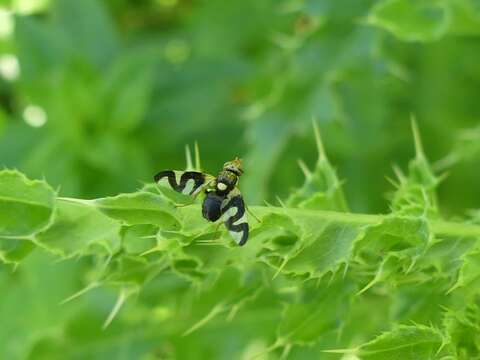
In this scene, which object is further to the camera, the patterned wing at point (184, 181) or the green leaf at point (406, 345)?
the patterned wing at point (184, 181)

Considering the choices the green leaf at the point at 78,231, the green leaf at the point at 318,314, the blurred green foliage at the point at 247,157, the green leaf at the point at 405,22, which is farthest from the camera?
the green leaf at the point at 405,22

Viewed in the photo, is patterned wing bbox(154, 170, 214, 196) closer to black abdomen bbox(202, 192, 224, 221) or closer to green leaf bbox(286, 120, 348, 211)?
black abdomen bbox(202, 192, 224, 221)

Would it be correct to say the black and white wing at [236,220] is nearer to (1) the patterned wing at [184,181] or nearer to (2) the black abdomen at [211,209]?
(2) the black abdomen at [211,209]

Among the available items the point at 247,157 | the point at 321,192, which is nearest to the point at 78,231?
the point at 321,192

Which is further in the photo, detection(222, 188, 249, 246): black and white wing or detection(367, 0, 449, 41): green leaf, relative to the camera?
detection(367, 0, 449, 41): green leaf

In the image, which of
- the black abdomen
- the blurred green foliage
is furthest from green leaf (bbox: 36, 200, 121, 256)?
the black abdomen

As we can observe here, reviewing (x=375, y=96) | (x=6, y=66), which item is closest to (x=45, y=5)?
(x=6, y=66)

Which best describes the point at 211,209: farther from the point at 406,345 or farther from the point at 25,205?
the point at 406,345

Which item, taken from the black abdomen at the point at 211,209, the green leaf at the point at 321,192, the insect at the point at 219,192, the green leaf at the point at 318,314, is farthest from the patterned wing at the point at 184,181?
the green leaf at the point at 318,314
